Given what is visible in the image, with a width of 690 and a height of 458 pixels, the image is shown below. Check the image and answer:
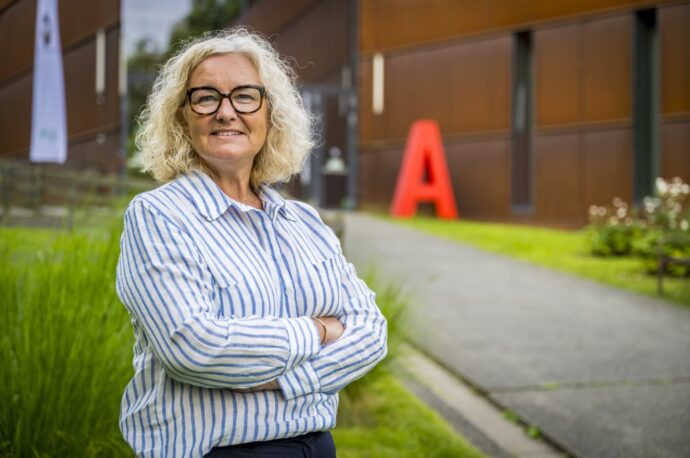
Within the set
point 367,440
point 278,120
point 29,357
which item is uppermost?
point 278,120

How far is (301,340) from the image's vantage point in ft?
6.26

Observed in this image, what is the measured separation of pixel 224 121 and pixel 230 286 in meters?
0.46

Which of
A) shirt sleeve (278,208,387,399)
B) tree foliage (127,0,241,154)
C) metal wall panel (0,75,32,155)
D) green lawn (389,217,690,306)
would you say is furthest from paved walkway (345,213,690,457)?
tree foliage (127,0,241,154)

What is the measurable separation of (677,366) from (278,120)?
4.65 m

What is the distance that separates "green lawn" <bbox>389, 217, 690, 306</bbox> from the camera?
9.91 metres

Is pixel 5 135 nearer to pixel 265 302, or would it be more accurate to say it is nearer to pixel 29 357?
pixel 29 357

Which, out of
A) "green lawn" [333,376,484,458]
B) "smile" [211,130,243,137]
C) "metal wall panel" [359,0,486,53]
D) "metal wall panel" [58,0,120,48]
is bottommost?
"green lawn" [333,376,484,458]

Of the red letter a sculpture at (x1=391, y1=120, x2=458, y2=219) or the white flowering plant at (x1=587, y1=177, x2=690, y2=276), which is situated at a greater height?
the red letter a sculpture at (x1=391, y1=120, x2=458, y2=219)

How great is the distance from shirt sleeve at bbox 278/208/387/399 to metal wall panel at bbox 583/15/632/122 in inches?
620

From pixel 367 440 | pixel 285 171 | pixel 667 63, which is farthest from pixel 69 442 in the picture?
pixel 667 63

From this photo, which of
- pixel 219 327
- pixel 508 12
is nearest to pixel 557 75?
pixel 508 12

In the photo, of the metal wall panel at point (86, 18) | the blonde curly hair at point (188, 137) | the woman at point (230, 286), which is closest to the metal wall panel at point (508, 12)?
the metal wall panel at point (86, 18)

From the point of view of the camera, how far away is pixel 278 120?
2305 millimetres

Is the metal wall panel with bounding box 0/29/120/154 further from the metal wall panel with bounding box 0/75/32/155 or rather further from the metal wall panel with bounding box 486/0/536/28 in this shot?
the metal wall panel with bounding box 486/0/536/28
